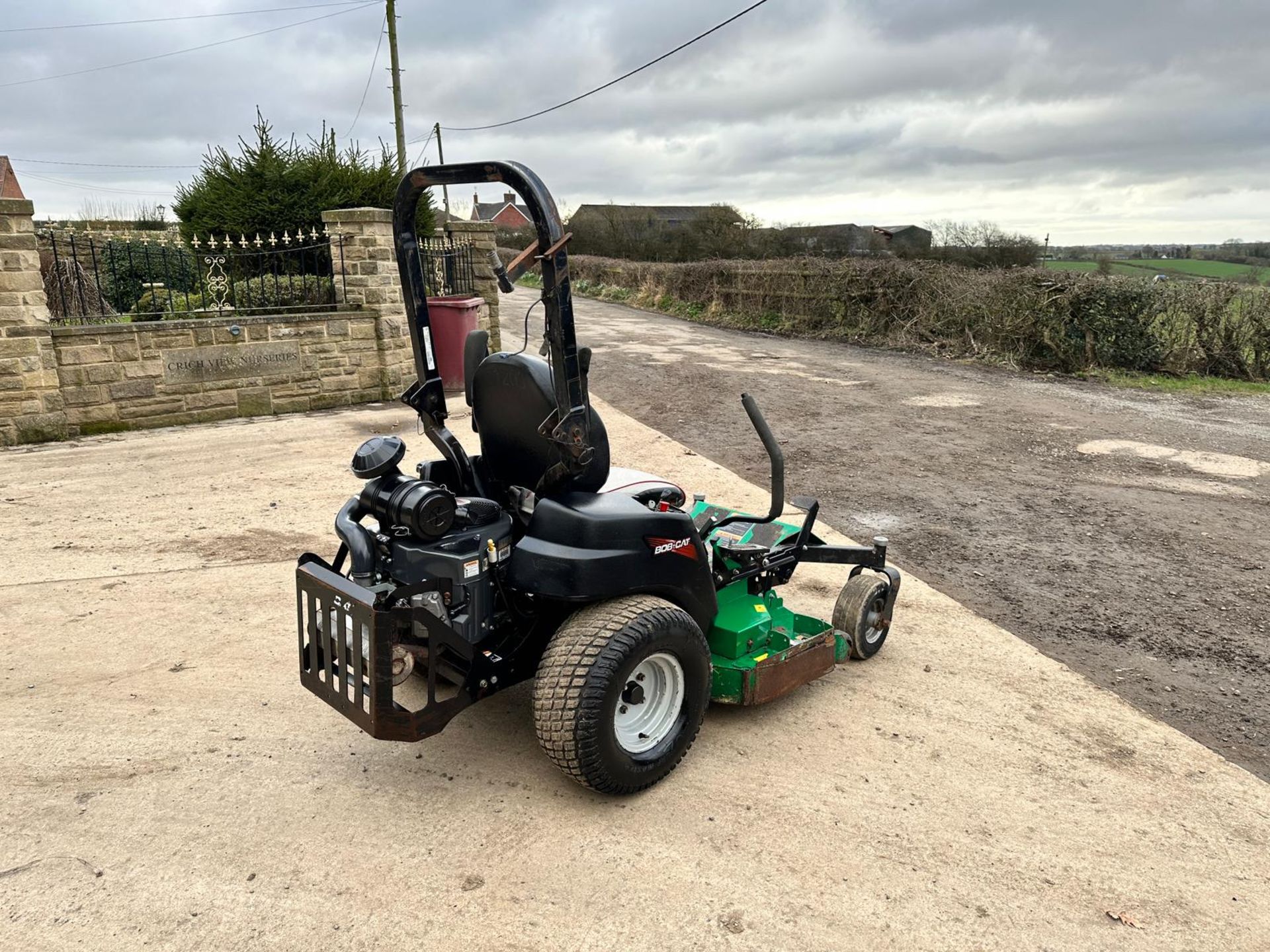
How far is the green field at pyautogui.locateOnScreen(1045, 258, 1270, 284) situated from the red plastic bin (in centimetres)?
947

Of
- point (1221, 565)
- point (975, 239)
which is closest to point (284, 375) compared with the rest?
point (1221, 565)

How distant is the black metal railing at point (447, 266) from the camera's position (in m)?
12.4

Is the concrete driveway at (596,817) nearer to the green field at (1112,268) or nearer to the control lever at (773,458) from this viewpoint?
the control lever at (773,458)

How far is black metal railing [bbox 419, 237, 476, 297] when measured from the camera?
12.4m

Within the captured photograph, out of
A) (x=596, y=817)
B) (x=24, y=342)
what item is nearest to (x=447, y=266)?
(x=24, y=342)

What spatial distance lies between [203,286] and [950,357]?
1154 cm

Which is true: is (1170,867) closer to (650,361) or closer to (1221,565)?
(1221,565)

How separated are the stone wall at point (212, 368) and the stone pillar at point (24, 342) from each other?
14 cm

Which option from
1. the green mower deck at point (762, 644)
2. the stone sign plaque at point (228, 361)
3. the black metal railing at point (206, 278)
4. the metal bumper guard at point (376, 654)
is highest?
the black metal railing at point (206, 278)

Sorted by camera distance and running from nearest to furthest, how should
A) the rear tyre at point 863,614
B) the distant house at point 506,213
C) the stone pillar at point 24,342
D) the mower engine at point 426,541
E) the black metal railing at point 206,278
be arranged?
the mower engine at point 426,541 → the rear tyre at point 863,614 → the stone pillar at point 24,342 → the black metal railing at point 206,278 → the distant house at point 506,213

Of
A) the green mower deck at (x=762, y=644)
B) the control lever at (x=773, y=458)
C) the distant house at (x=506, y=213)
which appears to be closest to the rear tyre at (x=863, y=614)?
the green mower deck at (x=762, y=644)

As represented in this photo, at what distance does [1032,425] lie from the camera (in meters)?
10.0

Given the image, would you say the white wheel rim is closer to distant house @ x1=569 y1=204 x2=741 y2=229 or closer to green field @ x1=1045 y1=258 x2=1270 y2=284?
green field @ x1=1045 y1=258 x2=1270 y2=284

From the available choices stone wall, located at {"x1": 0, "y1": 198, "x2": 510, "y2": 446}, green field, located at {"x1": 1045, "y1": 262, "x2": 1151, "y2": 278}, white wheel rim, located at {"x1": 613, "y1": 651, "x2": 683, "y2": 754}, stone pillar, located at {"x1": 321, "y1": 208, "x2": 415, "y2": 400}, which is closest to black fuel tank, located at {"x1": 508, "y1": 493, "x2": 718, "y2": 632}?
white wheel rim, located at {"x1": 613, "y1": 651, "x2": 683, "y2": 754}
